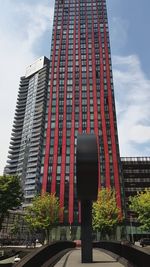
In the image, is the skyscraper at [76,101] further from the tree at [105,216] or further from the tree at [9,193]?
the tree at [9,193]

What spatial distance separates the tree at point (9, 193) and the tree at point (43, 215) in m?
14.6

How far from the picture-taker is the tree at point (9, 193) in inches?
1914

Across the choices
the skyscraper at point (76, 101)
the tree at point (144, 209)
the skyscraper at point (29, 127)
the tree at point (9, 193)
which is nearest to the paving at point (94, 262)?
the tree at point (9, 193)

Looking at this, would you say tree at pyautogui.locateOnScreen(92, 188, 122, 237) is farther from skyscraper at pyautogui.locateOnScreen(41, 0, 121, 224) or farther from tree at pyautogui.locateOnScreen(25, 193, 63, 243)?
skyscraper at pyautogui.locateOnScreen(41, 0, 121, 224)

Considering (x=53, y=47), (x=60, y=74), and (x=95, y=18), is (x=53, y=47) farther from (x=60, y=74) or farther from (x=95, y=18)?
(x=95, y=18)

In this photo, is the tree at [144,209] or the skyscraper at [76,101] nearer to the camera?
the tree at [144,209]

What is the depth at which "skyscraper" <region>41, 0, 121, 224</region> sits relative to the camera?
85938 mm

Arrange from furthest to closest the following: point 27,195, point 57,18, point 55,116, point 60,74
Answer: point 27,195, point 57,18, point 60,74, point 55,116

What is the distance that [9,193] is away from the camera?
49.3 metres

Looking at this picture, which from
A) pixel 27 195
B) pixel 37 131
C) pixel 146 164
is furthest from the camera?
pixel 37 131

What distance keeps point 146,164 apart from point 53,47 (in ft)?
209

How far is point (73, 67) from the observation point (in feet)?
341

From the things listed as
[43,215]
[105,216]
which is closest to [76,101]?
[43,215]

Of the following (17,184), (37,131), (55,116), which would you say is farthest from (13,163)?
(17,184)
